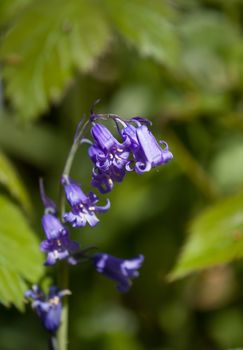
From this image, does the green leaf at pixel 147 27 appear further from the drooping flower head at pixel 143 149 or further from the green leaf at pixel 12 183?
the drooping flower head at pixel 143 149

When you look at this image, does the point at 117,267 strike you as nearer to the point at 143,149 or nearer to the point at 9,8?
the point at 143,149

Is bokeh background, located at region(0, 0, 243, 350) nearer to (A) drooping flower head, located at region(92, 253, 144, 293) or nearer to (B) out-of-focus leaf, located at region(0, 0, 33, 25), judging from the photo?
(B) out-of-focus leaf, located at region(0, 0, 33, 25)

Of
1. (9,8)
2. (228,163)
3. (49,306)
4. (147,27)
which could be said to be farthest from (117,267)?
(228,163)

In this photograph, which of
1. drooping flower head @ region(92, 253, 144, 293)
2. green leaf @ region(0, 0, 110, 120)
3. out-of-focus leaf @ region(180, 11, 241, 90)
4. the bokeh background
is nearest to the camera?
drooping flower head @ region(92, 253, 144, 293)

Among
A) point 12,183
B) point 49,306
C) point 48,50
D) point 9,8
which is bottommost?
point 49,306

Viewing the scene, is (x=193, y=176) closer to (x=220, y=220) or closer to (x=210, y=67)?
(x=220, y=220)

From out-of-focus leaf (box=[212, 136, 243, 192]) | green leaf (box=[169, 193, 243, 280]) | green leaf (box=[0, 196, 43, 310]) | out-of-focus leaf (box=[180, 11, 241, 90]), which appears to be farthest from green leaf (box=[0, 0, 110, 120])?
out-of-focus leaf (box=[212, 136, 243, 192])

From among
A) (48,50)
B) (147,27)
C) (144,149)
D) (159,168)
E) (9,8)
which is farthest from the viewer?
(159,168)
